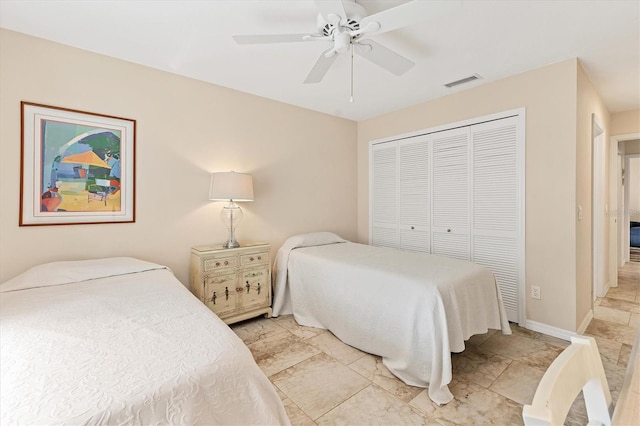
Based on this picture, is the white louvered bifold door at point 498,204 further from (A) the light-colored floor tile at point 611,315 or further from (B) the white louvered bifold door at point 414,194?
(A) the light-colored floor tile at point 611,315

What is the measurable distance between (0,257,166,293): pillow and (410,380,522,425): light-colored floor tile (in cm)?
216

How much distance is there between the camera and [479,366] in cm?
211

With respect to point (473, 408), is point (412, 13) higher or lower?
higher

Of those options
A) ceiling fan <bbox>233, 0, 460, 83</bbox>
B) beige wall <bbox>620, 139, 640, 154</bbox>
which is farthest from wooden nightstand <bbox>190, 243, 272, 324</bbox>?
beige wall <bbox>620, 139, 640, 154</bbox>

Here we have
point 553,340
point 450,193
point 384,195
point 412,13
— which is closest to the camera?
point 412,13

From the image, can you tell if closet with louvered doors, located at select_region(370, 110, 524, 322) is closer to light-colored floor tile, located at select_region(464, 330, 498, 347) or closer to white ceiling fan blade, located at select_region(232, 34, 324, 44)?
light-colored floor tile, located at select_region(464, 330, 498, 347)

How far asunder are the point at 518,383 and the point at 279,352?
1.71 meters

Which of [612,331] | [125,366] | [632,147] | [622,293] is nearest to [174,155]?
[125,366]

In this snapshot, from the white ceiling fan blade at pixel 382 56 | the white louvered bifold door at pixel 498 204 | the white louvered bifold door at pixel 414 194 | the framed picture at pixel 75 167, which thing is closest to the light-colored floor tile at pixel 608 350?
the white louvered bifold door at pixel 498 204

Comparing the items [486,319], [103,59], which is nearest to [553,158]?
[486,319]

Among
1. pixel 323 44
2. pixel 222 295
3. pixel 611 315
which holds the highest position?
pixel 323 44

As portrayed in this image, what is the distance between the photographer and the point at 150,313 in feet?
4.66

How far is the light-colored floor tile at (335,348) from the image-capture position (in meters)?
2.26

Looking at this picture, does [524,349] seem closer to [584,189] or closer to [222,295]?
[584,189]
